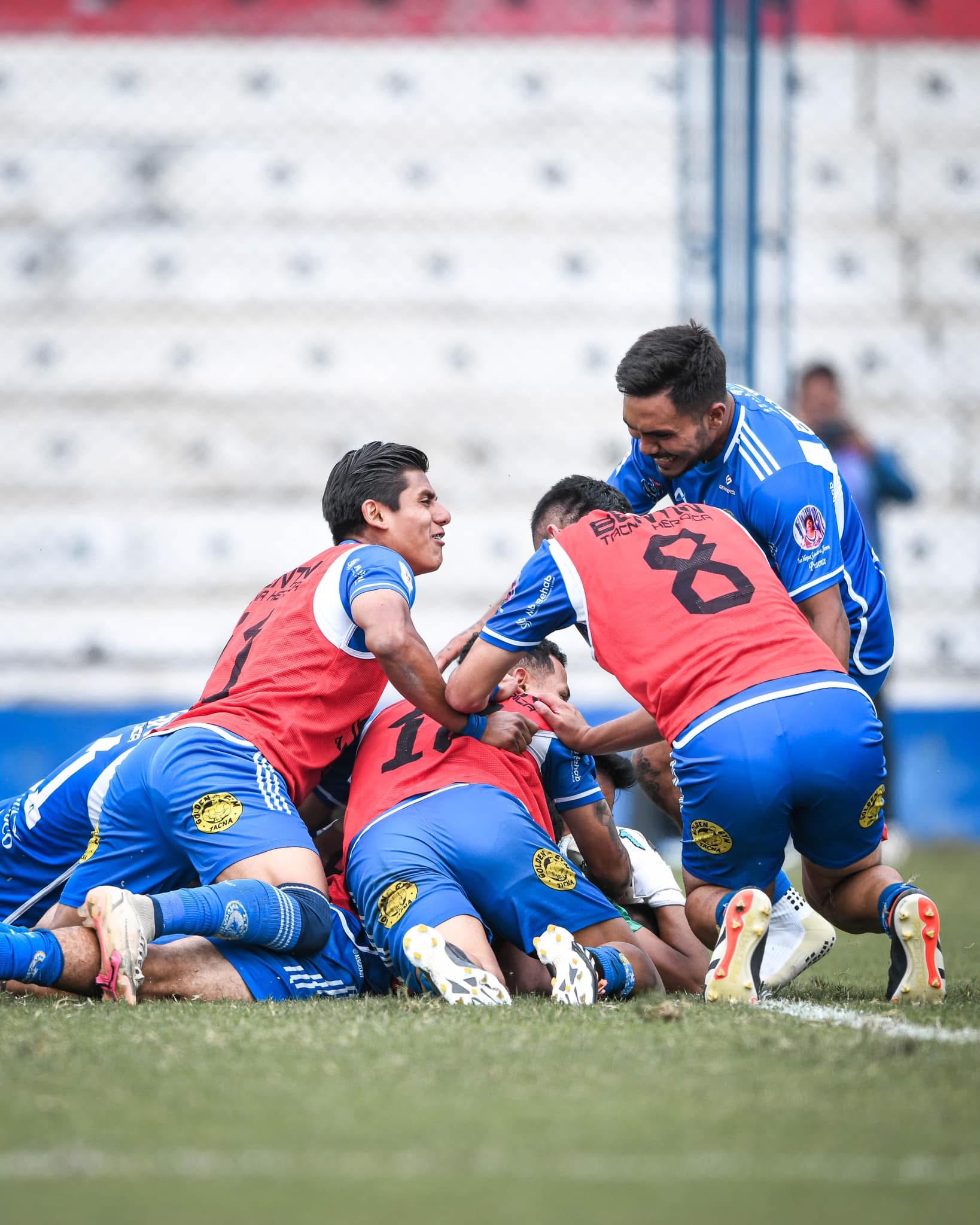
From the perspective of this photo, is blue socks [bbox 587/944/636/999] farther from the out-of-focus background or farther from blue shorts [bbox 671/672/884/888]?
the out-of-focus background

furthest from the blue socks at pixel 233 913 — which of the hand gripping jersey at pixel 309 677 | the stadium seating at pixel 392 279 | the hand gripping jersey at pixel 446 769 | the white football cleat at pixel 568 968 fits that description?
the stadium seating at pixel 392 279

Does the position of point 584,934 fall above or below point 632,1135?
below

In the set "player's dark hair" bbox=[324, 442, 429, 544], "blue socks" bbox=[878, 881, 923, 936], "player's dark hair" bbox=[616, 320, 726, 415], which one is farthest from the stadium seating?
"blue socks" bbox=[878, 881, 923, 936]

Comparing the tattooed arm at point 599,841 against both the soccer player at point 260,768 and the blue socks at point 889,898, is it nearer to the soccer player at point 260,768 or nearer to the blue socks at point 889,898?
the soccer player at point 260,768

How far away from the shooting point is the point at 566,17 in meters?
10.3

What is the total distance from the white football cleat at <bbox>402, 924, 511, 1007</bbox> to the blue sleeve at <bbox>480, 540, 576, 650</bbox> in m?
0.67

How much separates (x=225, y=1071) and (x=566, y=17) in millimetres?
9649

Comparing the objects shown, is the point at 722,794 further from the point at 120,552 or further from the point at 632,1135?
the point at 120,552

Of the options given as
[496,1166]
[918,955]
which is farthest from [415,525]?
[496,1166]

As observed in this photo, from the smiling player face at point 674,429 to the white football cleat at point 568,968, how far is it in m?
1.20

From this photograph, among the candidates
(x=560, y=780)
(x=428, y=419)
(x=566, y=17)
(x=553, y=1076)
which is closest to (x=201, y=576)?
(x=428, y=419)

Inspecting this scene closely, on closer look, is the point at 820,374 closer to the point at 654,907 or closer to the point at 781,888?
the point at 654,907

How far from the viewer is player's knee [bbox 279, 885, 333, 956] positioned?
9.61ft

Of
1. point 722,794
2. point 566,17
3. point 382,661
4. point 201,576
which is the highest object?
point 566,17
